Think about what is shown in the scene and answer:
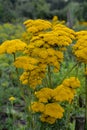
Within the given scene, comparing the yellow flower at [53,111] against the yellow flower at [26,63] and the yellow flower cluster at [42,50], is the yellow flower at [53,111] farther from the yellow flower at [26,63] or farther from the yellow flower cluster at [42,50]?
the yellow flower at [26,63]

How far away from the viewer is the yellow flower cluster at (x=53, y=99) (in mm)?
3811

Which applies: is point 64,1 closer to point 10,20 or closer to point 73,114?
point 10,20

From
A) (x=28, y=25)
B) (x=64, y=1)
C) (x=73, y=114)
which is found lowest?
(x=73, y=114)

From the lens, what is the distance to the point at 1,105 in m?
6.73

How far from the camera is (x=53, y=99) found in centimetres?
397

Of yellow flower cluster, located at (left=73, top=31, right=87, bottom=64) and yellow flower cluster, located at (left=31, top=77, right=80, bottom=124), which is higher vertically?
yellow flower cluster, located at (left=73, top=31, right=87, bottom=64)

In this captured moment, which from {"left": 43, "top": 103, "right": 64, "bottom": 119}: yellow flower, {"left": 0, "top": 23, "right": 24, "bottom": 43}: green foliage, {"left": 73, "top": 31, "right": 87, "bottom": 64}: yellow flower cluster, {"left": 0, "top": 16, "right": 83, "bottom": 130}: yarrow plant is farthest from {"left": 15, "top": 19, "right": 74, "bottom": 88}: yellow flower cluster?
{"left": 0, "top": 23, "right": 24, "bottom": 43}: green foliage

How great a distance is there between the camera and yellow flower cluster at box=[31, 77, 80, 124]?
3811mm

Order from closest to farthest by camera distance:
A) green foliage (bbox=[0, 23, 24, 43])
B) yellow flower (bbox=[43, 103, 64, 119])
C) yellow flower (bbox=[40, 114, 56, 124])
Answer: yellow flower (bbox=[43, 103, 64, 119]) → yellow flower (bbox=[40, 114, 56, 124]) → green foliage (bbox=[0, 23, 24, 43])

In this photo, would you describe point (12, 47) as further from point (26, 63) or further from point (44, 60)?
point (44, 60)

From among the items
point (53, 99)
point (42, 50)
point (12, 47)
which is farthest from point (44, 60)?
point (53, 99)

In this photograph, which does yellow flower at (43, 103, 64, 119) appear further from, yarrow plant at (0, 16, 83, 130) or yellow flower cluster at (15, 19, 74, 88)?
yellow flower cluster at (15, 19, 74, 88)

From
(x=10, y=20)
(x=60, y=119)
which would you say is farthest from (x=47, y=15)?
(x=60, y=119)

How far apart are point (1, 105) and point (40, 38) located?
313 cm
